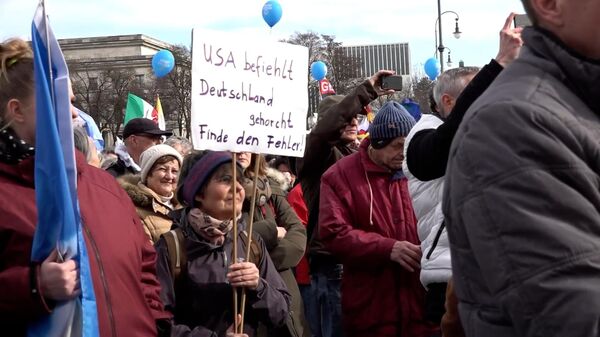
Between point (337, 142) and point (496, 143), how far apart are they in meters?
4.26

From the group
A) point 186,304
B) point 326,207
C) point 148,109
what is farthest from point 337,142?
point 148,109

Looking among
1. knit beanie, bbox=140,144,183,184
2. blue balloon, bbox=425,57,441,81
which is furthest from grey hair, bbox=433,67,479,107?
blue balloon, bbox=425,57,441,81

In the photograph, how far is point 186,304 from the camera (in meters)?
3.69

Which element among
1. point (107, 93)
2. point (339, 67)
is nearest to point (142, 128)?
point (339, 67)

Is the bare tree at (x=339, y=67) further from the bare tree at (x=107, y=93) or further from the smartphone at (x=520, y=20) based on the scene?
the smartphone at (x=520, y=20)

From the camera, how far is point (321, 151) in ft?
18.6

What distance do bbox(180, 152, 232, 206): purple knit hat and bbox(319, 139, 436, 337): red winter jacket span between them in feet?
3.14

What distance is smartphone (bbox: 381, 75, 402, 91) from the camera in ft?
15.9

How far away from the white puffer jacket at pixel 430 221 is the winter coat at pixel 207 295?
81 cm

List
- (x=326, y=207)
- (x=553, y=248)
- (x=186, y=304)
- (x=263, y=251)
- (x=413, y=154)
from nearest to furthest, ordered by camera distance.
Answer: (x=553, y=248)
(x=413, y=154)
(x=186, y=304)
(x=263, y=251)
(x=326, y=207)

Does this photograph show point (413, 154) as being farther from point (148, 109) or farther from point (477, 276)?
point (148, 109)

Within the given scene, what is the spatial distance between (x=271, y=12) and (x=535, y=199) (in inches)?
599

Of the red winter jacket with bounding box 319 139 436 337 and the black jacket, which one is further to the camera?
the red winter jacket with bounding box 319 139 436 337

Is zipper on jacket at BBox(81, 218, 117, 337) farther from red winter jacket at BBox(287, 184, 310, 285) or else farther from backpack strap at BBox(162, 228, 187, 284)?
red winter jacket at BBox(287, 184, 310, 285)
